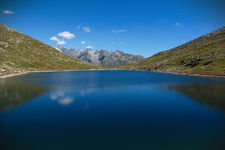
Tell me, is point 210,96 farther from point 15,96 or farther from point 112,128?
point 15,96

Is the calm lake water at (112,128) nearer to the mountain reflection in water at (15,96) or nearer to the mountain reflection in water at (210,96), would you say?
the mountain reflection in water at (210,96)

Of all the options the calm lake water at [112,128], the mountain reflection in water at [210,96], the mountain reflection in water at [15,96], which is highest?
the mountain reflection in water at [210,96]

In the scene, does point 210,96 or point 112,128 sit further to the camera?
point 210,96

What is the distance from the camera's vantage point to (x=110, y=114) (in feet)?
98.8

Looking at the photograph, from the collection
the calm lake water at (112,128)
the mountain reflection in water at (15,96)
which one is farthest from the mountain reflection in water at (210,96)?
the mountain reflection in water at (15,96)

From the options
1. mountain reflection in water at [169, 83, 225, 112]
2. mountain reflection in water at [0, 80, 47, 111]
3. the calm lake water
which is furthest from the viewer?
mountain reflection in water at [0, 80, 47, 111]

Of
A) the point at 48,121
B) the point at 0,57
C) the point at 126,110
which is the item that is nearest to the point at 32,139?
the point at 48,121

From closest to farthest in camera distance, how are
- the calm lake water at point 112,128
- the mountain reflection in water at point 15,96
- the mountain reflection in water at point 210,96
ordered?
the calm lake water at point 112,128, the mountain reflection in water at point 210,96, the mountain reflection in water at point 15,96

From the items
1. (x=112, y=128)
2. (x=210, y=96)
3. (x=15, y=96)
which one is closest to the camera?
(x=112, y=128)

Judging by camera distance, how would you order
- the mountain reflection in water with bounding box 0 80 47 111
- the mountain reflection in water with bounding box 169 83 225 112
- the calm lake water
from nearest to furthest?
the calm lake water < the mountain reflection in water with bounding box 169 83 225 112 < the mountain reflection in water with bounding box 0 80 47 111

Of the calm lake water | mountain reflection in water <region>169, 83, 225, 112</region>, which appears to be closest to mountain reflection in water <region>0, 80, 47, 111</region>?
the calm lake water

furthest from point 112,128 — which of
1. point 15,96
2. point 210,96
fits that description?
point 15,96

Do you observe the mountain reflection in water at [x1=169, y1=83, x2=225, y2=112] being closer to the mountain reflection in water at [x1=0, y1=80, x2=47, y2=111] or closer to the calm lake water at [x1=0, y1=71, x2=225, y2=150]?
the calm lake water at [x1=0, y1=71, x2=225, y2=150]

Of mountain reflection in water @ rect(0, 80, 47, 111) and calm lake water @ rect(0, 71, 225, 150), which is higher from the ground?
calm lake water @ rect(0, 71, 225, 150)
